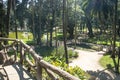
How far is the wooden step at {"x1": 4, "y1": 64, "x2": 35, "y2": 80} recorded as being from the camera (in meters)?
7.79

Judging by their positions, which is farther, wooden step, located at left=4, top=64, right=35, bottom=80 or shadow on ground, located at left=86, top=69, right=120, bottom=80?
shadow on ground, located at left=86, top=69, right=120, bottom=80

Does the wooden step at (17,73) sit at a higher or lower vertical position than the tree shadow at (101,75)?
higher

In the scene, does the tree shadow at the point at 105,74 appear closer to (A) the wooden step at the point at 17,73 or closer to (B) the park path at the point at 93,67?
(B) the park path at the point at 93,67

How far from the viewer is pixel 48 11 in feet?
155

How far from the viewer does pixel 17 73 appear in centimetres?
840

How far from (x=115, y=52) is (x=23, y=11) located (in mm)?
21905

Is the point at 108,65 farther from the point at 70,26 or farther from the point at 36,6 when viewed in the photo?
the point at 70,26

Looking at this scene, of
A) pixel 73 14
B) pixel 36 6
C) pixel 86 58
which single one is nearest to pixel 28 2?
pixel 36 6

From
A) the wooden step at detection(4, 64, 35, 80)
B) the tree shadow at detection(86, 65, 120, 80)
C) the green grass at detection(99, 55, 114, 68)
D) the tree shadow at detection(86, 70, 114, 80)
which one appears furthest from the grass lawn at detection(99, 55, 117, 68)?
the wooden step at detection(4, 64, 35, 80)

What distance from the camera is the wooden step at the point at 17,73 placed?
779 cm

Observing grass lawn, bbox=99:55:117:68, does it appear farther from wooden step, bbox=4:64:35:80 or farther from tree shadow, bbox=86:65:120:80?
wooden step, bbox=4:64:35:80

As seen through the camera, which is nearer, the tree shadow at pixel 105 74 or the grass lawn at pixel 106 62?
the tree shadow at pixel 105 74

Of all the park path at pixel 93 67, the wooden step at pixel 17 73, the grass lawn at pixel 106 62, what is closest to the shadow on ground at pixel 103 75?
the park path at pixel 93 67

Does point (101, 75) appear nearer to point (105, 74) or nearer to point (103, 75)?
point (103, 75)
